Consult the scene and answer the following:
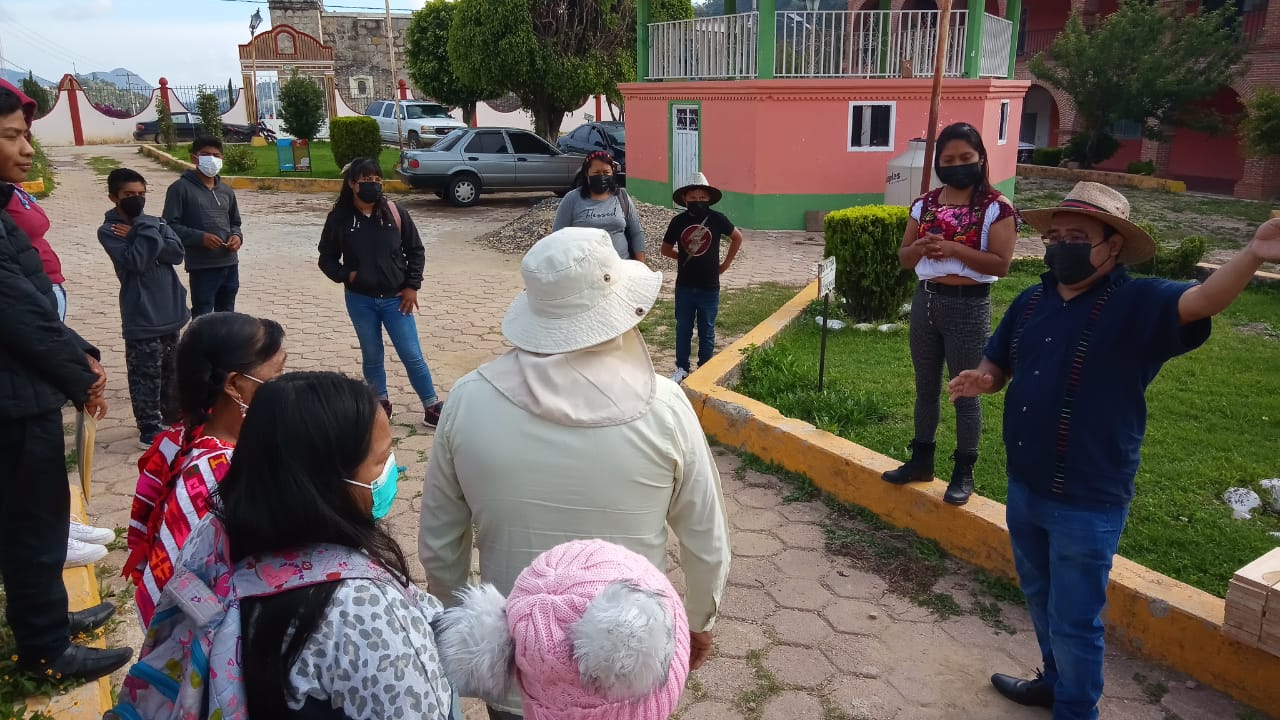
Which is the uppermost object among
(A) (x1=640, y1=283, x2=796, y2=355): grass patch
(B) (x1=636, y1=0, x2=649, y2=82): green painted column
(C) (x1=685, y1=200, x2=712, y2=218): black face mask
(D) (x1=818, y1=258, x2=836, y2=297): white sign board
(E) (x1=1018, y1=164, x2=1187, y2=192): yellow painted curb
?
(B) (x1=636, y1=0, x2=649, y2=82): green painted column

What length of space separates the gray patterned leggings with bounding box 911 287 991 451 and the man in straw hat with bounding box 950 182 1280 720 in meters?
0.97

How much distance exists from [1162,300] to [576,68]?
16229 mm

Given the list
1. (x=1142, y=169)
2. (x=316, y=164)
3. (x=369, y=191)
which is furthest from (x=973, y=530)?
(x=316, y=164)

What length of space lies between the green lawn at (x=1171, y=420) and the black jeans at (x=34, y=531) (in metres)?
3.78

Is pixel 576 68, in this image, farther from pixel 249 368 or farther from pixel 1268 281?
pixel 249 368

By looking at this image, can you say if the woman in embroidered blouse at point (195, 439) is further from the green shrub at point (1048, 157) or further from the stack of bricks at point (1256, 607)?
the green shrub at point (1048, 157)

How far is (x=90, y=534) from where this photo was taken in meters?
3.95

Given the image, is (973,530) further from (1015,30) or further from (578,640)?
(1015,30)

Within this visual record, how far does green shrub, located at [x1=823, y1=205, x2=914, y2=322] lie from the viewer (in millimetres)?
7324

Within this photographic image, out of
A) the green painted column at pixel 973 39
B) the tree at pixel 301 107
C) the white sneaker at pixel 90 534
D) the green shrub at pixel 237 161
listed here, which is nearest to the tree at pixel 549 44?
the green painted column at pixel 973 39

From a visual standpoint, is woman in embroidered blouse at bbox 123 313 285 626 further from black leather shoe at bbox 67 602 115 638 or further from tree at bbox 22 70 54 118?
tree at bbox 22 70 54 118

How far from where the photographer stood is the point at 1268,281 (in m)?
9.12

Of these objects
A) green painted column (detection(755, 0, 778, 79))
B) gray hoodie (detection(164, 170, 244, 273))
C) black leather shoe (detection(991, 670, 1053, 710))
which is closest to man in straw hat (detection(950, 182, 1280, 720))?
black leather shoe (detection(991, 670, 1053, 710))

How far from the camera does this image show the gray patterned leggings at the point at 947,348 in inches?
147
